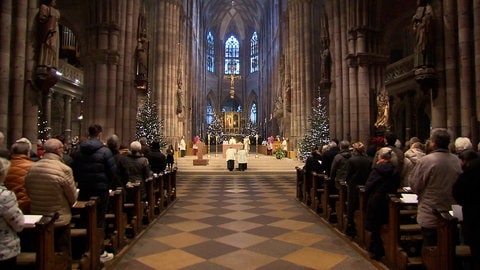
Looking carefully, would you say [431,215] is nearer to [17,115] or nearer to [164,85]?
[17,115]

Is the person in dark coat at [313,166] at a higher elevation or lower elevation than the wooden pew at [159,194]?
higher

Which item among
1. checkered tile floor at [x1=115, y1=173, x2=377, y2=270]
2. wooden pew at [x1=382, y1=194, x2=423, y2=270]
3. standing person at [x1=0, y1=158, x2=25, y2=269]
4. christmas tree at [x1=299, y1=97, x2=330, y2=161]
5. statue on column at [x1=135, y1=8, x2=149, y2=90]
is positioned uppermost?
statue on column at [x1=135, y1=8, x2=149, y2=90]

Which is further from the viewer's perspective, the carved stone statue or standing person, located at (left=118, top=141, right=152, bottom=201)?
the carved stone statue

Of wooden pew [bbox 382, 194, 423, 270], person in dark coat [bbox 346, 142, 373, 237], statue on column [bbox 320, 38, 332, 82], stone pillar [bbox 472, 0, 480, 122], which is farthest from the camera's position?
statue on column [bbox 320, 38, 332, 82]

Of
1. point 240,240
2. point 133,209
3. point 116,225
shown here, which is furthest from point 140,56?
point 240,240

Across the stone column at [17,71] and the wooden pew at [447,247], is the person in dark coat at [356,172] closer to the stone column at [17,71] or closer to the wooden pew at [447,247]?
the wooden pew at [447,247]

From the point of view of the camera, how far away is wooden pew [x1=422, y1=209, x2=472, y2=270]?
3.48 m

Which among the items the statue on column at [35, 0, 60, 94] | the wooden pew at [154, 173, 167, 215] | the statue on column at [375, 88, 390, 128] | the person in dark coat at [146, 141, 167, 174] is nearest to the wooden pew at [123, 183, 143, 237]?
the wooden pew at [154, 173, 167, 215]

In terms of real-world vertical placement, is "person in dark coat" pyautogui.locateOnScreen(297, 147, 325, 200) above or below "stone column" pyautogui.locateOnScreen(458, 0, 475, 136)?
below

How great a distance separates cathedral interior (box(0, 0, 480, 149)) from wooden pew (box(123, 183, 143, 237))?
3013 millimetres

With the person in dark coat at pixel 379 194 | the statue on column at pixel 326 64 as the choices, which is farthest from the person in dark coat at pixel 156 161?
the statue on column at pixel 326 64

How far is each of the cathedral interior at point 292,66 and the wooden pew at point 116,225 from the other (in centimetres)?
353

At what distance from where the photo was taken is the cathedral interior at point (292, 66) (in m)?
8.30

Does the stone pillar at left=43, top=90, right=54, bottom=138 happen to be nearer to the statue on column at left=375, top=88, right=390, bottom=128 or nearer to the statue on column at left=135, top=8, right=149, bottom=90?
the statue on column at left=135, top=8, right=149, bottom=90
